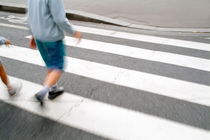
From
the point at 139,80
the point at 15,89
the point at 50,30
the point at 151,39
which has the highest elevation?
the point at 50,30

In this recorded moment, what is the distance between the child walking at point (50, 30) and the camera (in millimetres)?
2598

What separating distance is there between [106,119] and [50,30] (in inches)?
50.2

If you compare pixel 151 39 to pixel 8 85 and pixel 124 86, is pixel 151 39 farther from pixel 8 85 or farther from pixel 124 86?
pixel 8 85

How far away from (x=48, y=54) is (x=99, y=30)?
3.81 metres

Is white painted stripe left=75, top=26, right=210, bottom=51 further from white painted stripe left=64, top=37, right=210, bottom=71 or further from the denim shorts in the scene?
the denim shorts

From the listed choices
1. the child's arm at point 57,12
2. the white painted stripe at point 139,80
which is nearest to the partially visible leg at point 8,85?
the white painted stripe at point 139,80

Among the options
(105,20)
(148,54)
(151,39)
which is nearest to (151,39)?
(151,39)

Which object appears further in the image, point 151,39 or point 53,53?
point 151,39

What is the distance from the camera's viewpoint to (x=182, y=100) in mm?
3232

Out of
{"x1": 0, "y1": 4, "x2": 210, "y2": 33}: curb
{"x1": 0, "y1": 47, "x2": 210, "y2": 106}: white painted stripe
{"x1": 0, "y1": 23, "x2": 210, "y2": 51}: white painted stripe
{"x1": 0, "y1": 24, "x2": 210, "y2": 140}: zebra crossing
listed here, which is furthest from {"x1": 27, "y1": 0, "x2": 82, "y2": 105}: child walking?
{"x1": 0, "y1": 4, "x2": 210, "y2": 33}: curb

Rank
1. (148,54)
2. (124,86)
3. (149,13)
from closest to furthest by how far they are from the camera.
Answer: (124,86), (148,54), (149,13)

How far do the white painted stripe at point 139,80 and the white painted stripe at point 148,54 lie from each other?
27.2 inches

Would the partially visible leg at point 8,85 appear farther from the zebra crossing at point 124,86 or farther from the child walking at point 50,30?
the child walking at point 50,30

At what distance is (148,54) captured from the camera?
4844mm
